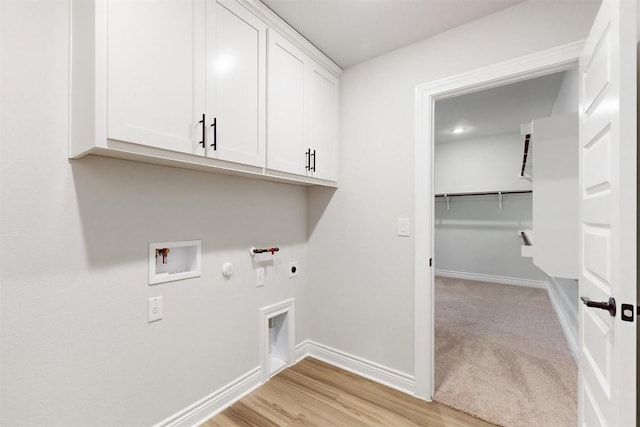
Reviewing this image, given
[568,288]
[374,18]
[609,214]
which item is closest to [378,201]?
[374,18]

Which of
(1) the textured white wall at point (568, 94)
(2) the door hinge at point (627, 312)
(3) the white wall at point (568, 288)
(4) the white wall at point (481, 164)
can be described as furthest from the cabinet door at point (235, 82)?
(4) the white wall at point (481, 164)

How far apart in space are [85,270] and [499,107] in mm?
4547

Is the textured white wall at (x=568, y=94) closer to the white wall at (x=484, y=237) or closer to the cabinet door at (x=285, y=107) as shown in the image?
the cabinet door at (x=285, y=107)

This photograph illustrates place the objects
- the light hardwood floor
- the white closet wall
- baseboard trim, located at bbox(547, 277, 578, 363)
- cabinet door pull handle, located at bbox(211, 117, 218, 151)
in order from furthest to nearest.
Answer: the white closet wall
baseboard trim, located at bbox(547, 277, 578, 363)
the light hardwood floor
cabinet door pull handle, located at bbox(211, 117, 218, 151)

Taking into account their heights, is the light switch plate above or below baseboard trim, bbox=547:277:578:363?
above

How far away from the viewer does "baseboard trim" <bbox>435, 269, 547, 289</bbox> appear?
16.0 feet

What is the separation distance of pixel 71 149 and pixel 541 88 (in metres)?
4.21

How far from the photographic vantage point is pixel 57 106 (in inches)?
47.3

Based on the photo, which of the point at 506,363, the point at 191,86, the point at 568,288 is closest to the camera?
the point at 191,86

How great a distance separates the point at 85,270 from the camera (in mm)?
1280

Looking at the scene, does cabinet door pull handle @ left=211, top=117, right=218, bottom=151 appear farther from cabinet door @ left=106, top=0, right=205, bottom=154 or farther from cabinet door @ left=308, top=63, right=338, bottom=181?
cabinet door @ left=308, top=63, right=338, bottom=181

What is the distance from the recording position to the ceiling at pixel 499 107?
3.16 m

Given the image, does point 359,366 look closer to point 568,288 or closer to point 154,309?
point 154,309

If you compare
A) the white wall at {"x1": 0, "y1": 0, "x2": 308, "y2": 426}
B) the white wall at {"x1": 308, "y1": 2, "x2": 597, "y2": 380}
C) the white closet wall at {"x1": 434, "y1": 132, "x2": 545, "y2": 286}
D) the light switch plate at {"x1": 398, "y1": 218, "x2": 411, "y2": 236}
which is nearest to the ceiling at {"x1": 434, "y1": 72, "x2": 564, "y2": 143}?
the white closet wall at {"x1": 434, "y1": 132, "x2": 545, "y2": 286}
